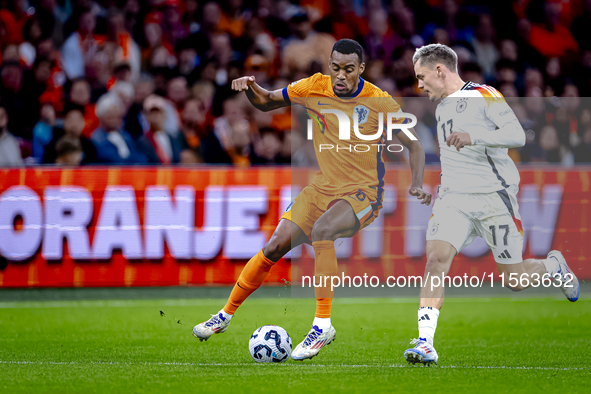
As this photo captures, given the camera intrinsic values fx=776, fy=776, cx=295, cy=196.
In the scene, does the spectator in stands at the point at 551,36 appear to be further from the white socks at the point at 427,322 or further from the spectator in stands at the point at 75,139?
the white socks at the point at 427,322

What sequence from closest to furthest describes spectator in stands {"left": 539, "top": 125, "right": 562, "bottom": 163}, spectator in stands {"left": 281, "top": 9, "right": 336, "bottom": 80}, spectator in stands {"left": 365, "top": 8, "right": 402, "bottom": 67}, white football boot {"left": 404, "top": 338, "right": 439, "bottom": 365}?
white football boot {"left": 404, "top": 338, "right": 439, "bottom": 365} → spectator in stands {"left": 539, "top": 125, "right": 562, "bottom": 163} → spectator in stands {"left": 281, "top": 9, "right": 336, "bottom": 80} → spectator in stands {"left": 365, "top": 8, "right": 402, "bottom": 67}

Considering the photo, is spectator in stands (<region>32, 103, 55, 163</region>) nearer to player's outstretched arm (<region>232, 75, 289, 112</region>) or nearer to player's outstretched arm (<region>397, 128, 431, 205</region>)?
player's outstretched arm (<region>232, 75, 289, 112</region>)

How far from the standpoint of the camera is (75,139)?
872cm

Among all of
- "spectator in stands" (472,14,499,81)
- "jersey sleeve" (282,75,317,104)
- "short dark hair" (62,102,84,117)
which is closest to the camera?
"jersey sleeve" (282,75,317,104)

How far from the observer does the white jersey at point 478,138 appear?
516 cm

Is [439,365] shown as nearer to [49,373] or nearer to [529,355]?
[529,355]

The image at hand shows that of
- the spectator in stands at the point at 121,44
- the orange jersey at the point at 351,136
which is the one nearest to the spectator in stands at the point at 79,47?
the spectator in stands at the point at 121,44

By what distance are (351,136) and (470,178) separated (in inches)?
41.0

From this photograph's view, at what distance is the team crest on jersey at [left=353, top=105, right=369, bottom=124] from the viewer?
5.88 m

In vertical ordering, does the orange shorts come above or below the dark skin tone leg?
above

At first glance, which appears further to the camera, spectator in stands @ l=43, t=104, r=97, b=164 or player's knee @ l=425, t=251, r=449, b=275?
spectator in stands @ l=43, t=104, r=97, b=164

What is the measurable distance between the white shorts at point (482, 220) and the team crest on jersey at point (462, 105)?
575 mm

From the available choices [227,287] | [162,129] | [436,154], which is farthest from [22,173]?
[436,154]

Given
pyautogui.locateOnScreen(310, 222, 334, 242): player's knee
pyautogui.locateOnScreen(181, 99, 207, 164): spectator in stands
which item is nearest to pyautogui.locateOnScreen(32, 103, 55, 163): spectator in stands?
pyautogui.locateOnScreen(181, 99, 207, 164): spectator in stands
